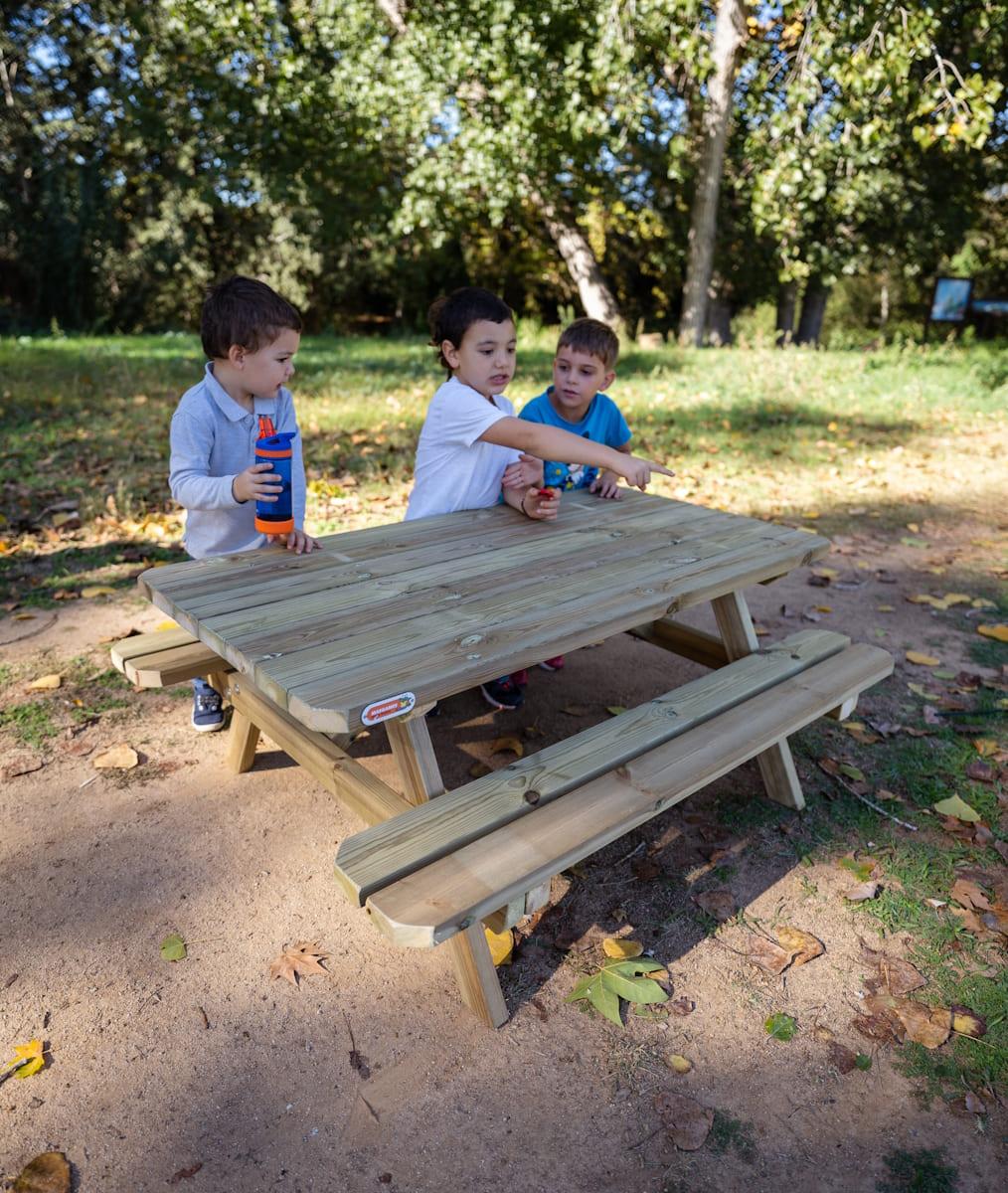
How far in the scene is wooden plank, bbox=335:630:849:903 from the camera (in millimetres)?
1658

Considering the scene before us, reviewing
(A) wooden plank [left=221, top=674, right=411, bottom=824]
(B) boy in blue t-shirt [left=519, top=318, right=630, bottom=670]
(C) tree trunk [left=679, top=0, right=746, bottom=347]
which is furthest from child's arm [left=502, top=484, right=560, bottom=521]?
(C) tree trunk [left=679, top=0, right=746, bottom=347]

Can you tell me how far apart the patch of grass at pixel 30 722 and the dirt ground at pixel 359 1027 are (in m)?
0.17

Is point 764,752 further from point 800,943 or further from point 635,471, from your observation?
point 635,471

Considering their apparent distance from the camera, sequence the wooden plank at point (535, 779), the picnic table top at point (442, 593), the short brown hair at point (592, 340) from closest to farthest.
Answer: the wooden plank at point (535, 779), the picnic table top at point (442, 593), the short brown hair at point (592, 340)

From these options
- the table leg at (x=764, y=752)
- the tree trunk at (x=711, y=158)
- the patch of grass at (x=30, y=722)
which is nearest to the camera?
the table leg at (x=764, y=752)

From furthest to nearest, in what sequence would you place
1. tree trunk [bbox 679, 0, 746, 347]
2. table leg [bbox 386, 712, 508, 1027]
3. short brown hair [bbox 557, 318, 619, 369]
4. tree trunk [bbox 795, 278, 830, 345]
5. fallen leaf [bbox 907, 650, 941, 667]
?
1. tree trunk [bbox 795, 278, 830, 345]
2. tree trunk [bbox 679, 0, 746, 347]
3. fallen leaf [bbox 907, 650, 941, 667]
4. short brown hair [bbox 557, 318, 619, 369]
5. table leg [bbox 386, 712, 508, 1027]

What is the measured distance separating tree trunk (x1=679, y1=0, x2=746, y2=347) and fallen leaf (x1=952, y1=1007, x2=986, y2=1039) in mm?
11553

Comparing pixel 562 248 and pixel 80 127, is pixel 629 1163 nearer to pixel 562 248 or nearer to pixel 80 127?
pixel 562 248

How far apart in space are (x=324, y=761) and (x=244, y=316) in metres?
1.33

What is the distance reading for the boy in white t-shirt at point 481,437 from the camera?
2.63m

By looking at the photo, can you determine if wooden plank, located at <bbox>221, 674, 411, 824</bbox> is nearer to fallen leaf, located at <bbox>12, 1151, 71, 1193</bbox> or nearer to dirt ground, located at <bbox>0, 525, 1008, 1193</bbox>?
dirt ground, located at <bbox>0, 525, 1008, 1193</bbox>

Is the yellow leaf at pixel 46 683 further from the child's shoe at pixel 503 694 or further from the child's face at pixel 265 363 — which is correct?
the child's shoe at pixel 503 694

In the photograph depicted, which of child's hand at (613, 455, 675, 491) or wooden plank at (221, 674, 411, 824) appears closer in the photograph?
wooden plank at (221, 674, 411, 824)

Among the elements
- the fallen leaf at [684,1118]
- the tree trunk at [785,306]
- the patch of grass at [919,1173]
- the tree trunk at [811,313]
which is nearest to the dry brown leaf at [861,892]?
the patch of grass at [919,1173]
